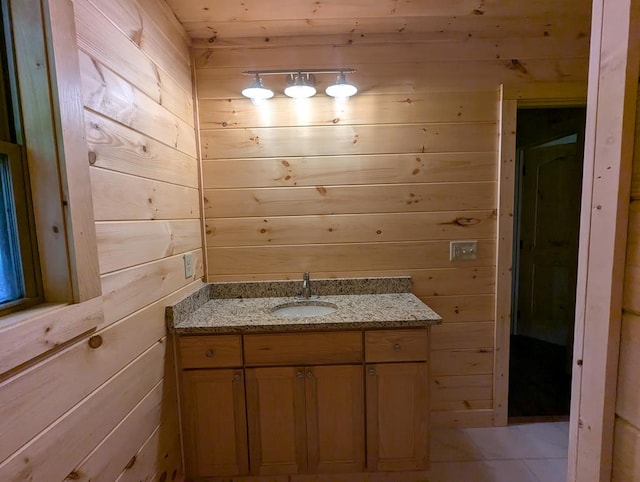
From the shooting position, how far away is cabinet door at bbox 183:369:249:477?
142 centimetres

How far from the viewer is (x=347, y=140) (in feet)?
5.75

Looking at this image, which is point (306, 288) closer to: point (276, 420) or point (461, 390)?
point (276, 420)

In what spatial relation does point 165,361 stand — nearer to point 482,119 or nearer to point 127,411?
point 127,411

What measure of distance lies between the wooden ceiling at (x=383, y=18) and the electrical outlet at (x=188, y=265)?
48.4 inches

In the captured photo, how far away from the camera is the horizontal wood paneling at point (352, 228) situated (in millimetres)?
1794

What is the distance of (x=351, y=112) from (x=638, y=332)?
158 centimetres

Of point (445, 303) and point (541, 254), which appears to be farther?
point (541, 254)

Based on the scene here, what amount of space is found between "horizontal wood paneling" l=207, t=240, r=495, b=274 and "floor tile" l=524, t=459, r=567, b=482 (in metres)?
1.11

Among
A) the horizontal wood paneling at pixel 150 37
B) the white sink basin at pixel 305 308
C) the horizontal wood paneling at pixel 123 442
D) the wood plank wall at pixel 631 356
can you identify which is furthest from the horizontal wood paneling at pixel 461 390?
the horizontal wood paneling at pixel 150 37

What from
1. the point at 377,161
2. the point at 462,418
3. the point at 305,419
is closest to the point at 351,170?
the point at 377,161

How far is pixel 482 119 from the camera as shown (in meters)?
1.75

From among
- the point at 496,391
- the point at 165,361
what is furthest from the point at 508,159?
the point at 165,361

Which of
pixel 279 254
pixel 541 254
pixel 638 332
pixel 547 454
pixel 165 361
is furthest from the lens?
pixel 541 254

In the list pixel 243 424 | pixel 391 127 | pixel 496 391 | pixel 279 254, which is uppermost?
pixel 391 127
